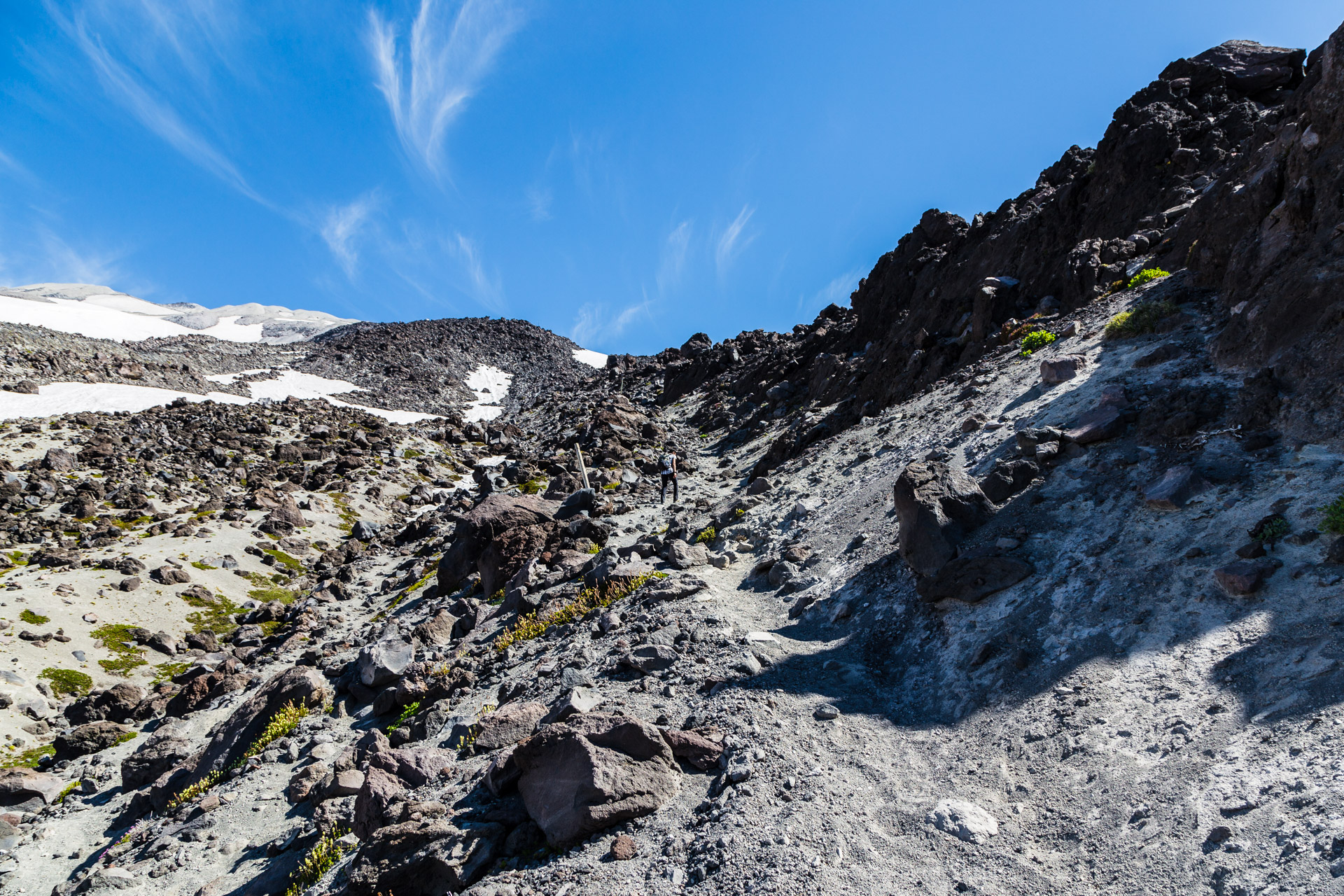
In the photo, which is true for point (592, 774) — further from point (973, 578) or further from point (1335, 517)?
point (1335, 517)

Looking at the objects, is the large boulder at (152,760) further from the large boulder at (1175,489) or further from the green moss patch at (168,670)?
the large boulder at (1175,489)

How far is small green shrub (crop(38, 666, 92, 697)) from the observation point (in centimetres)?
2169

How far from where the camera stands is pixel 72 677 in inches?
874

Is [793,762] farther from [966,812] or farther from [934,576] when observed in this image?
[934,576]

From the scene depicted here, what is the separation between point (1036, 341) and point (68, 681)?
32.8 meters

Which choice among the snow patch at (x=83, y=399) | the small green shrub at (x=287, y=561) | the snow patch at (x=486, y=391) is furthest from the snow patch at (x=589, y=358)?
the small green shrub at (x=287, y=561)

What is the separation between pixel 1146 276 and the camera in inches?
789

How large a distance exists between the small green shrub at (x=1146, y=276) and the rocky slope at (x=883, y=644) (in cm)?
54

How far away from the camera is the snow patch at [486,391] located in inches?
3861

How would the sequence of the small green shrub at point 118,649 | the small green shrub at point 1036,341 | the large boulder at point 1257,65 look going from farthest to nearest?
the large boulder at point 1257,65
the small green shrub at point 118,649
the small green shrub at point 1036,341

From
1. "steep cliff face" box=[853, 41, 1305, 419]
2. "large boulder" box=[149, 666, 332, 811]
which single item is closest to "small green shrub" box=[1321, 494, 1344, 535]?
"steep cliff face" box=[853, 41, 1305, 419]

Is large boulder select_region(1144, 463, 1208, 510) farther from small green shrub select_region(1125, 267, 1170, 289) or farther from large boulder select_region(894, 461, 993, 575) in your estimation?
small green shrub select_region(1125, 267, 1170, 289)

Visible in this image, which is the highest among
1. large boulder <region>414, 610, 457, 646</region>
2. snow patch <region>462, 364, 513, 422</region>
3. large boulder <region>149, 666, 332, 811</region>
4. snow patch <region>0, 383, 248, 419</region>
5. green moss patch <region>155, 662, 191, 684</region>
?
snow patch <region>462, 364, 513, 422</region>

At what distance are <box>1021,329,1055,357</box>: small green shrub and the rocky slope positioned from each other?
52cm
